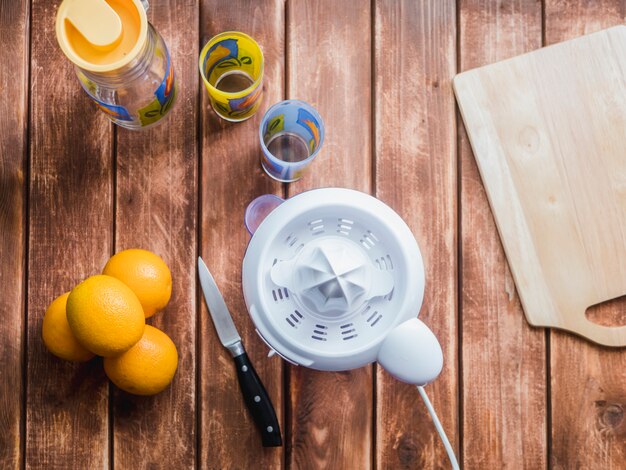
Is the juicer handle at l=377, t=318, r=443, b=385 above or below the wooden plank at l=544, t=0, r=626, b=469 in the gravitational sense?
above

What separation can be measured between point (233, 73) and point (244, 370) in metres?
0.39

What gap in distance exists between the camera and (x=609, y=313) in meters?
0.78

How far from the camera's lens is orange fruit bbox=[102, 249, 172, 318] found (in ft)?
2.20

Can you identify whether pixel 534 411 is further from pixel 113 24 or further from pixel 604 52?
pixel 113 24

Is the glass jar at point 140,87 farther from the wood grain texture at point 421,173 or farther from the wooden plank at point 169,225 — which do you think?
the wood grain texture at point 421,173

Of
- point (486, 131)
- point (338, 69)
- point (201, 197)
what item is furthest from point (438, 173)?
point (201, 197)

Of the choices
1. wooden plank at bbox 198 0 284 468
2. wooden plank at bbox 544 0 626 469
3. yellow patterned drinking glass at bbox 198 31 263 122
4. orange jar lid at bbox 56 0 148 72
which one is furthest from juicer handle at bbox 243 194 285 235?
wooden plank at bbox 544 0 626 469

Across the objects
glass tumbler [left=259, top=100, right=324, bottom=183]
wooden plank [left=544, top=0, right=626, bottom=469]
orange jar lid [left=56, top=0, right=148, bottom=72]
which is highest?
orange jar lid [left=56, top=0, right=148, bottom=72]

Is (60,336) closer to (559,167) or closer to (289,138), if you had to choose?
(289,138)

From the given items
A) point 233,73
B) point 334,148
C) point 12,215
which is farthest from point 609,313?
point 12,215

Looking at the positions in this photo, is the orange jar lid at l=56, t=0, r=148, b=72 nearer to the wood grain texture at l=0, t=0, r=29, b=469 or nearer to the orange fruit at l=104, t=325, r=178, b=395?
the wood grain texture at l=0, t=0, r=29, b=469

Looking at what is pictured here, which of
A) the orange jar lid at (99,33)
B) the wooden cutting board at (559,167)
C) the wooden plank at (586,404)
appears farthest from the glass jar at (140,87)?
the wooden plank at (586,404)

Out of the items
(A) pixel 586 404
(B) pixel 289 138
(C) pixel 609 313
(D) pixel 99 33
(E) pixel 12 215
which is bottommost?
(A) pixel 586 404

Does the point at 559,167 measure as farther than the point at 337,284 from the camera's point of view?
Yes
